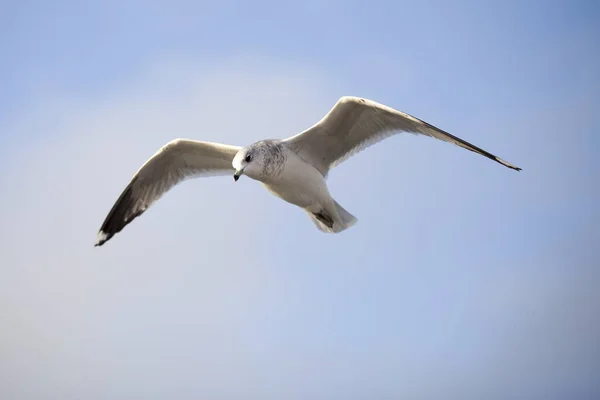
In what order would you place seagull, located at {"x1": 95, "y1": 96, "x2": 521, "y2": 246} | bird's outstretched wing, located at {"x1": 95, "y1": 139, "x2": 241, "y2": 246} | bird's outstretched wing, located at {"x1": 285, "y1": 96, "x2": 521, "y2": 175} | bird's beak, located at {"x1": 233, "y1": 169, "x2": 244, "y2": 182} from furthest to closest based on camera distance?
bird's outstretched wing, located at {"x1": 95, "y1": 139, "x2": 241, "y2": 246}, bird's outstretched wing, located at {"x1": 285, "y1": 96, "x2": 521, "y2": 175}, seagull, located at {"x1": 95, "y1": 96, "x2": 521, "y2": 246}, bird's beak, located at {"x1": 233, "y1": 169, "x2": 244, "y2": 182}

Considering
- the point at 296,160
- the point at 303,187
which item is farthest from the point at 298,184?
the point at 296,160

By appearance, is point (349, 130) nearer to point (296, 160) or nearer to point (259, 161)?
point (296, 160)

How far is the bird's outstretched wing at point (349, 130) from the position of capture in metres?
6.07

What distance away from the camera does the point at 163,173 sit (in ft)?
23.6

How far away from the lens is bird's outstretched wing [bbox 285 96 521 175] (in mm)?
6070

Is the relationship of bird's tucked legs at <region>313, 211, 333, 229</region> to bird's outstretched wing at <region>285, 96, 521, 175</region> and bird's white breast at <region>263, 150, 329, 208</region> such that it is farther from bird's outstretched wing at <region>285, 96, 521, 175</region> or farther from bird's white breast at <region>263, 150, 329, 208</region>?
bird's outstretched wing at <region>285, 96, 521, 175</region>

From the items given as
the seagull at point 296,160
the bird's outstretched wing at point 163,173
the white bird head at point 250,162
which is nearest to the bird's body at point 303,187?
the seagull at point 296,160

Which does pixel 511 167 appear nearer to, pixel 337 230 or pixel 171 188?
pixel 337 230

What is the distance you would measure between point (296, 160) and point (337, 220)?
29.5 inches

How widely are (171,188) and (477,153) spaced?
3058mm

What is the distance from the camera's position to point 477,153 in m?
5.72

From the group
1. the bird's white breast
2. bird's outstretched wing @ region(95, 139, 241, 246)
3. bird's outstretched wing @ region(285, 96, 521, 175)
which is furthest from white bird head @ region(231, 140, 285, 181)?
bird's outstretched wing @ region(95, 139, 241, 246)

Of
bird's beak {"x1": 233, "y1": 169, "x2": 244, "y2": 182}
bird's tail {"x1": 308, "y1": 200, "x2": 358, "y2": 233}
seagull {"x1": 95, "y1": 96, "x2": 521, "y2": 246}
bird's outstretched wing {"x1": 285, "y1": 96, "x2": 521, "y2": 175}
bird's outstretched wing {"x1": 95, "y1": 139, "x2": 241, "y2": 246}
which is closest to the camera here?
bird's beak {"x1": 233, "y1": 169, "x2": 244, "y2": 182}

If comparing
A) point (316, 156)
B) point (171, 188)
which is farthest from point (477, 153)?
point (171, 188)
